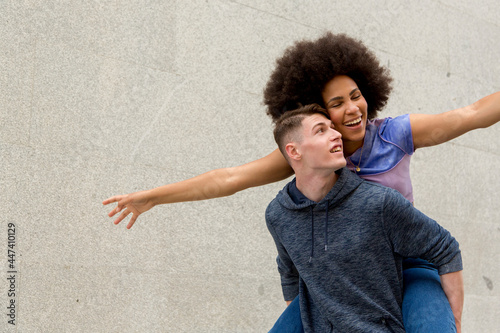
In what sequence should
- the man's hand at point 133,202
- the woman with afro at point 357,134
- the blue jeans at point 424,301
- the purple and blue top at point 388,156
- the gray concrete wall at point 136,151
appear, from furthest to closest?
the gray concrete wall at point 136,151
the man's hand at point 133,202
the purple and blue top at point 388,156
the woman with afro at point 357,134
the blue jeans at point 424,301

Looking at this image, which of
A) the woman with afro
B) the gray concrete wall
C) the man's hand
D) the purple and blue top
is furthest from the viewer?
the gray concrete wall

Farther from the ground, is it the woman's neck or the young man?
the woman's neck

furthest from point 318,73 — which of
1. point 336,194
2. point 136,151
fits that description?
point 136,151

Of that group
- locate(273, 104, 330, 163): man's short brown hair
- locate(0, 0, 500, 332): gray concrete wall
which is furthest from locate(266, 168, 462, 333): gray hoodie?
locate(0, 0, 500, 332): gray concrete wall

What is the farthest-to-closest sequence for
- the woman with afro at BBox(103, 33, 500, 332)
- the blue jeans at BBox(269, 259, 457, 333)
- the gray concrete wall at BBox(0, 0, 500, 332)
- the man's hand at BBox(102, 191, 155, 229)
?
the gray concrete wall at BBox(0, 0, 500, 332) → the man's hand at BBox(102, 191, 155, 229) → the woman with afro at BBox(103, 33, 500, 332) → the blue jeans at BBox(269, 259, 457, 333)

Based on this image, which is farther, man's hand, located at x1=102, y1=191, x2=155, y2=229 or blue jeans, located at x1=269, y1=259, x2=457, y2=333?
man's hand, located at x1=102, y1=191, x2=155, y2=229

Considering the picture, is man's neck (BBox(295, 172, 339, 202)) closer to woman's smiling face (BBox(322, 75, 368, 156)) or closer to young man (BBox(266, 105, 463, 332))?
young man (BBox(266, 105, 463, 332))

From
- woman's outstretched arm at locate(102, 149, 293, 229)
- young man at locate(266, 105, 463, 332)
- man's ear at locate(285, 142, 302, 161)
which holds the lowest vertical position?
young man at locate(266, 105, 463, 332)

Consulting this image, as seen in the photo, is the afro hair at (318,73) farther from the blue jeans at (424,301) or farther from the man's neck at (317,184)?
the blue jeans at (424,301)

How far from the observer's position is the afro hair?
2.41 meters

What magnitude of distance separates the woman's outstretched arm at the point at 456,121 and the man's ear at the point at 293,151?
1.49 ft

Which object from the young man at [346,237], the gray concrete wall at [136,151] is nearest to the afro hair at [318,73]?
the young man at [346,237]

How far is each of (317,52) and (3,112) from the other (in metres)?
1.80

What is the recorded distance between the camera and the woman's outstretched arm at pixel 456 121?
2145mm
